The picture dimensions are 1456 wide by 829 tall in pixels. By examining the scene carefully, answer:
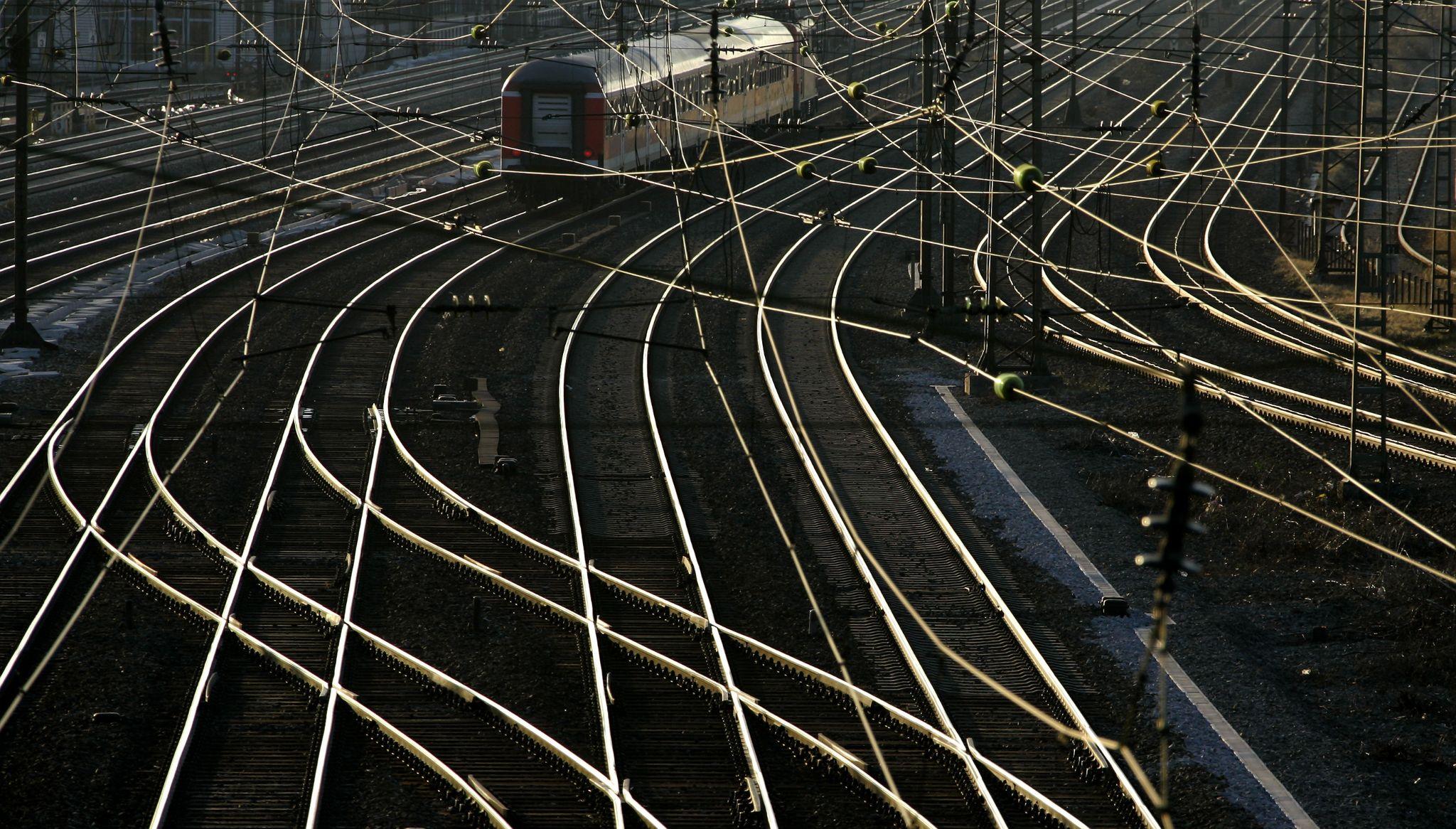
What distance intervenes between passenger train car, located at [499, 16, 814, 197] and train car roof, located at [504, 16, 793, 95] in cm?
3

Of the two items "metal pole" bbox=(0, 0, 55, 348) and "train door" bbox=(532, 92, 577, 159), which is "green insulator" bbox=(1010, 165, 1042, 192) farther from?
"train door" bbox=(532, 92, 577, 159)

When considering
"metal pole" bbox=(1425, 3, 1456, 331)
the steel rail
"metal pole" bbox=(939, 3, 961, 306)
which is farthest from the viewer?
"metal pole" bbox=(1425, 3, 1456, 331)

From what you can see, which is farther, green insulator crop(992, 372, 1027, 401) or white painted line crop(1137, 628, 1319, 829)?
white painted line crop(1137, 628, 1319, 829)

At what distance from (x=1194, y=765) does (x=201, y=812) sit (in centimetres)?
635

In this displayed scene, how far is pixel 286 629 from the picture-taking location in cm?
1294

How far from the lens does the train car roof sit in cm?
3222

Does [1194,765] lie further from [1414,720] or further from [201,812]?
[201,812]

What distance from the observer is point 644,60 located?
35.0 m

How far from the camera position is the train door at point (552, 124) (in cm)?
3222

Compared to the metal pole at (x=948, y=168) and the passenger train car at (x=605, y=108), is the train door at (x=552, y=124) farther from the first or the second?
the metal pole at (x=948, y=168)

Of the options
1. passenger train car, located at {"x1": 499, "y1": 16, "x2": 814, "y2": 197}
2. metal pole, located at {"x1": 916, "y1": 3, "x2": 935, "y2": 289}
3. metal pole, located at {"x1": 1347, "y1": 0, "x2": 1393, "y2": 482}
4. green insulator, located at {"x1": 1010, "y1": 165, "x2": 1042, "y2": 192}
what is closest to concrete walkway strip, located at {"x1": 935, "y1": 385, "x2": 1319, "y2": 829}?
metal pole, located at {"x1": 1347, "y1": 0, "x2": 1393, "y2": 482}

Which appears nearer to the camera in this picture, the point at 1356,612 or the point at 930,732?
the point at 930,732

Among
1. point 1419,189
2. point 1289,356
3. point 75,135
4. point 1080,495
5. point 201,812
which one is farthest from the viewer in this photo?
point 75,135

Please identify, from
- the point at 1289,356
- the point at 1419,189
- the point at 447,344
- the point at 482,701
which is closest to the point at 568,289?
the point at 447,344
